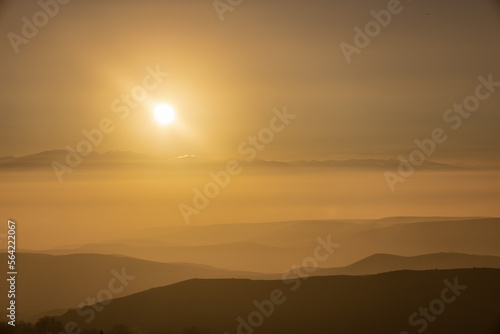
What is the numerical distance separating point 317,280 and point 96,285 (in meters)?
2.55

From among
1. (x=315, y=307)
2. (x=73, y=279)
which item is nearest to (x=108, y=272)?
(x=73, y=279)

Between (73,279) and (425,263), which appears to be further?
(425,263)

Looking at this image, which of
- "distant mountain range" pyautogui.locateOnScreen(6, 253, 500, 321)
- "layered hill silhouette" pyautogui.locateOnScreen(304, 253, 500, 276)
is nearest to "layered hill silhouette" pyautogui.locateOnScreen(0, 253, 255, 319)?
"distant mountain range" pyautogui.locateOnScreen(6, 253, 500, 321)

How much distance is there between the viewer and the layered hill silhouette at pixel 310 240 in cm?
776

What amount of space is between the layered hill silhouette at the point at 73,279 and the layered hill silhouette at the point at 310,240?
0.22 metres

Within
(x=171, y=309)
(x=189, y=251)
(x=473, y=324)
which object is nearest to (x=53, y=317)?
(x=171, y=309)

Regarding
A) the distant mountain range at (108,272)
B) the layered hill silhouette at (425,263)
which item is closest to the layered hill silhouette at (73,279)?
the distant mountain range at (108,272)

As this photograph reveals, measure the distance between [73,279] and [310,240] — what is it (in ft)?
8.97

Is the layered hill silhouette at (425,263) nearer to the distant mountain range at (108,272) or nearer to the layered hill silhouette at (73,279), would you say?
the distant mountain range at (108,272)

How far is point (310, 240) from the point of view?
7664mm

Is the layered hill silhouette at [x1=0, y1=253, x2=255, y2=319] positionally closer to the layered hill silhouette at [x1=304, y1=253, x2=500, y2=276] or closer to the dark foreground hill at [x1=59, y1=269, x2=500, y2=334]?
the dark foreground hill at [x1=59, y1=269, x2=500, y2=334]

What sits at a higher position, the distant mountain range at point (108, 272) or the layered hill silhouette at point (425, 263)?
the distant mountain range at point (108, 272)

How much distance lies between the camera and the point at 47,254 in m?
7.50

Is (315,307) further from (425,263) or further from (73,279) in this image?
(73,279)
